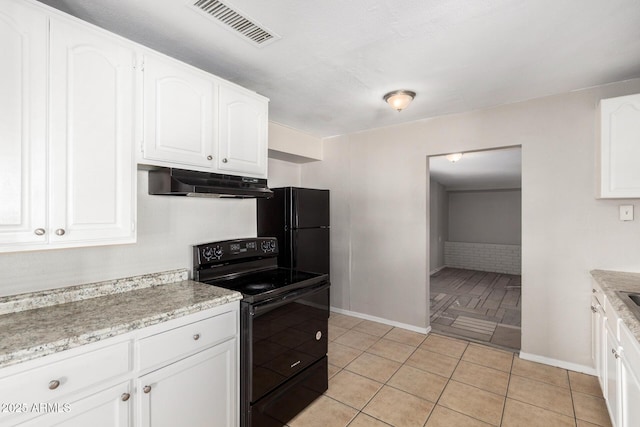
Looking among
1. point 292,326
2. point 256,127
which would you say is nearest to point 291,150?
point 256,127

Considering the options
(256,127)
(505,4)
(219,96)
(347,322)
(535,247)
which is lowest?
(347,322)

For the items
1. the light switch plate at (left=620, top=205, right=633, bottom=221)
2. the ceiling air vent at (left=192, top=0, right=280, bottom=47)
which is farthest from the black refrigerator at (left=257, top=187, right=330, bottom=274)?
the light switch plate at (left=620, top=205, right=633, bottom=221)

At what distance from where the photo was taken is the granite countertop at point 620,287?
1.36 meters

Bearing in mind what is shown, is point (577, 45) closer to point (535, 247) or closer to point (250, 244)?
point (535, 247)

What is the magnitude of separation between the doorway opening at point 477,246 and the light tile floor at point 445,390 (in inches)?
22.1

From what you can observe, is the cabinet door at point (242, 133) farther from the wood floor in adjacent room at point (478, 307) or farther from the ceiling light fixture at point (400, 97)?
the wood floor in adjacent room at point (478, 307)

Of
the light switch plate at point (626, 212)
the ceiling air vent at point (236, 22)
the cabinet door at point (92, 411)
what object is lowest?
the cabinet door at point (92, 411)

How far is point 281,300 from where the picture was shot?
1.92 metres

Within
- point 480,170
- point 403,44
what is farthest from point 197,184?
point 480,170

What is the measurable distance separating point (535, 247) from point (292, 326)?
234 cm

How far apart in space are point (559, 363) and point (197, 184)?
3.37 metres

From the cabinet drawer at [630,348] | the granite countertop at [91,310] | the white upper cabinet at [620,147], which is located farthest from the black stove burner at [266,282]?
the white upper cabinet at [620,147]

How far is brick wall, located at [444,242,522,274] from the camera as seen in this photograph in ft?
24.5

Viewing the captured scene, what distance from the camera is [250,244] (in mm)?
2570
